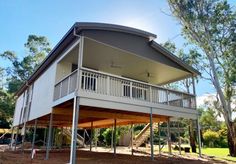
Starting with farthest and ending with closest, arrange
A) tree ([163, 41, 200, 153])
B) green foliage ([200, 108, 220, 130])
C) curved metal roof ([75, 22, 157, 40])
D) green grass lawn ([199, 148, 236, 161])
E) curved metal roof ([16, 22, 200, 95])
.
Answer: green foliage ([200, 108, 220, 130])
tree ([163, 41, 200, 153])
green grass lawn ([199, 148, 236, 161])
curved metal roof ([16, 22, 200, 95])
curved metal roof ([75, 22, 157, 40])

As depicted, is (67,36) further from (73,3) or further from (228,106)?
(228,106)

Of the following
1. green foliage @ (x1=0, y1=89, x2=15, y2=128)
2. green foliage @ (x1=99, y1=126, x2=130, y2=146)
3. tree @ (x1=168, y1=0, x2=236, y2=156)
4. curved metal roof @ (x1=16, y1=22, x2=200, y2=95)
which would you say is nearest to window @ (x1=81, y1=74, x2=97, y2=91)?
curved metal roof @ (x1=16, y1=22, x2=200, y2=95)

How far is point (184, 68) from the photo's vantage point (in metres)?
14.8

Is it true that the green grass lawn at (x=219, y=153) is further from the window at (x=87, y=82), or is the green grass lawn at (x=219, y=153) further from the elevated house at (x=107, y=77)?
the window at (x=87, y=82)

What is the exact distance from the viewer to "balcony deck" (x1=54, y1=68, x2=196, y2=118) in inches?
383

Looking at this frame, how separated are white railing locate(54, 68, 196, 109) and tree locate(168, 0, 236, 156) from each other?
5470 mm

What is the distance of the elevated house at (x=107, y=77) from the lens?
9906mm

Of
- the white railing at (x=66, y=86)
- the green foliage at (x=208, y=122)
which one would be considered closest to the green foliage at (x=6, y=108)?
the white railing at (x=66, y=86)

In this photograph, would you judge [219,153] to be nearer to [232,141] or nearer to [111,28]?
[232,141]

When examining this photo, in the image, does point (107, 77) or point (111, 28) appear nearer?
point (107, 77)

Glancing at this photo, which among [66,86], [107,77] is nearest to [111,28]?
[107,77]

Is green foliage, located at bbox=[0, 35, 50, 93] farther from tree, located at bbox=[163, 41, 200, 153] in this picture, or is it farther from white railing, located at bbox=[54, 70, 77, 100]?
white railing, located at bbox=[54, 70, 77, 100]

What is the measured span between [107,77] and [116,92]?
3.00 feet

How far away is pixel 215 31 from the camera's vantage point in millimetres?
18234
